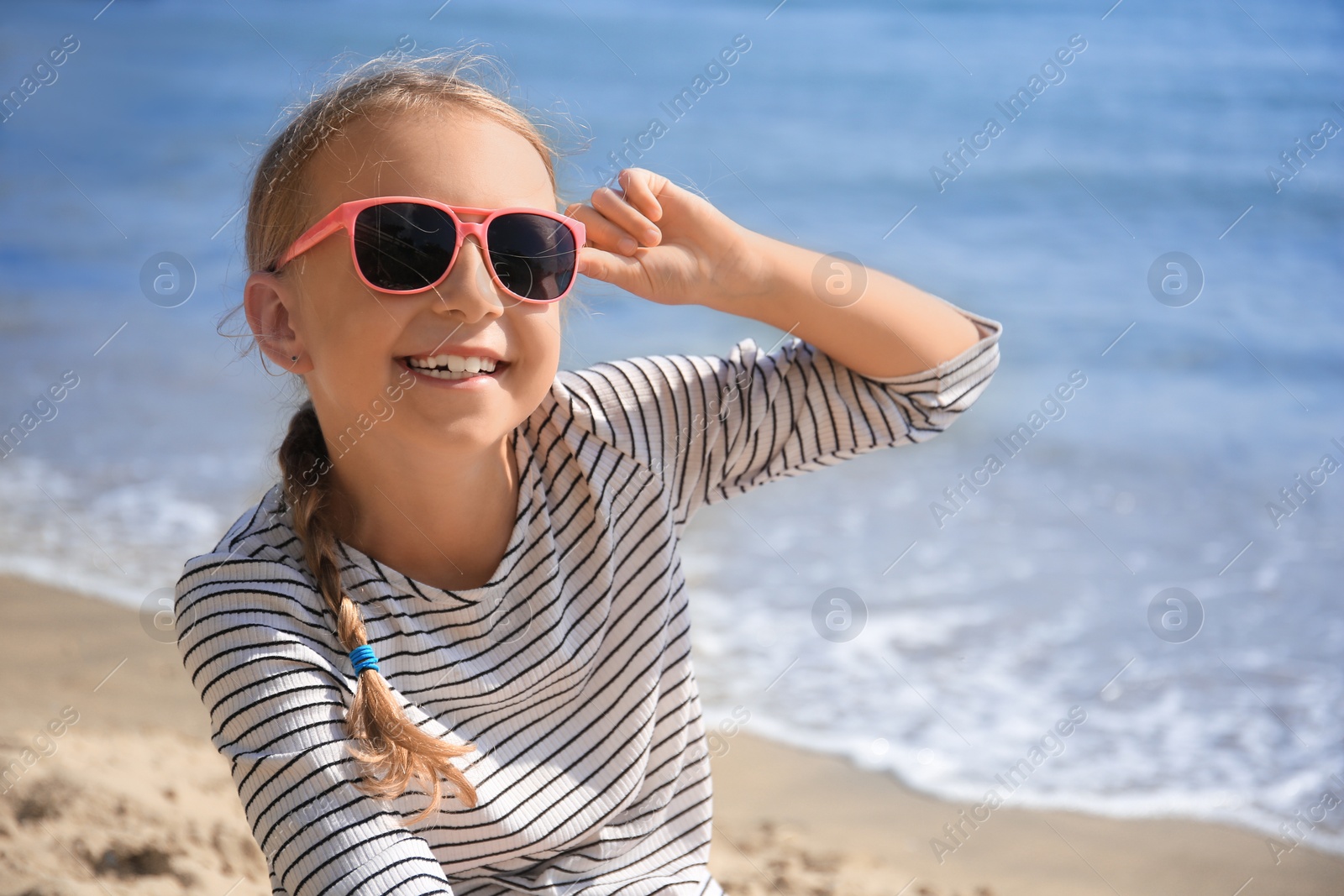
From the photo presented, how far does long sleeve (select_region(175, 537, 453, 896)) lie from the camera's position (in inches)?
65.9

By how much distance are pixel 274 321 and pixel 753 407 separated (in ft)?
2.78

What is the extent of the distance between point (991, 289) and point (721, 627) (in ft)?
18.7

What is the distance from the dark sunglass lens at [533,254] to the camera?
5.91ft

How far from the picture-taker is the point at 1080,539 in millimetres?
5504

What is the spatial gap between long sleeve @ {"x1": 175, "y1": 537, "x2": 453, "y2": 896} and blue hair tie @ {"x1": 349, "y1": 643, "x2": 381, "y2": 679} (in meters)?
0.05

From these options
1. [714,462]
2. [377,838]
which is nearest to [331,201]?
[714,462]

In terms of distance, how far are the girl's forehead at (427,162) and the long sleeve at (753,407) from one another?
0.41 m

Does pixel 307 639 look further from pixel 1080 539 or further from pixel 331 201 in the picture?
pixel 1080 539

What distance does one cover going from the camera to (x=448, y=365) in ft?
5.98
